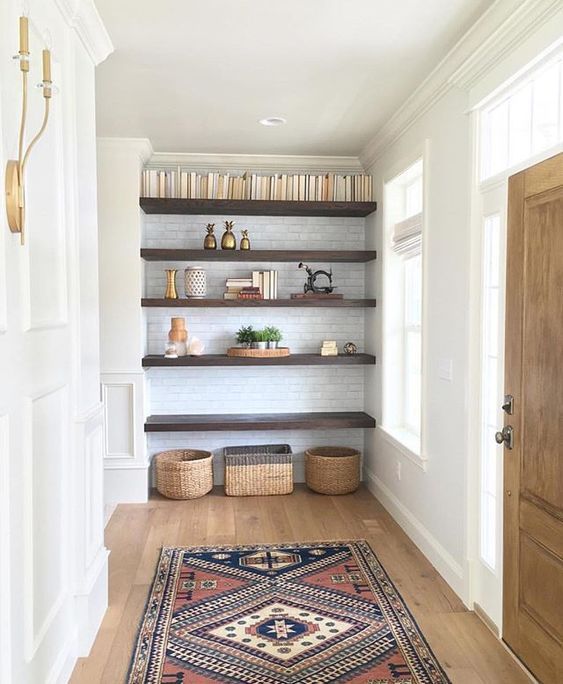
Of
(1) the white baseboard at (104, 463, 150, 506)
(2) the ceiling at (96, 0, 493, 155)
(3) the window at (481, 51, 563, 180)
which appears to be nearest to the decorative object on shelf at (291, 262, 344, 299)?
(2) the ceiling at (96, 0, 493, 155)

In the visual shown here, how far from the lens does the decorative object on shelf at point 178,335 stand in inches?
197

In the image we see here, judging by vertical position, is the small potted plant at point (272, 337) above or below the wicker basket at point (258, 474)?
above

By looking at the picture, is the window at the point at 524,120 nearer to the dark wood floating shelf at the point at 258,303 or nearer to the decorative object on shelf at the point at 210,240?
the dark wood floating shelf at the point at 258,303

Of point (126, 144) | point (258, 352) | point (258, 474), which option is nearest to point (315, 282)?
point (258, 352)

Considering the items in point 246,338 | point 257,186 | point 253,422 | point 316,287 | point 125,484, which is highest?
point 257,186

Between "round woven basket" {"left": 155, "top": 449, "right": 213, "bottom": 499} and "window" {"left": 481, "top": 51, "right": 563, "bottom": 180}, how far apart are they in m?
2.99

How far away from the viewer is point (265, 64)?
324 cm

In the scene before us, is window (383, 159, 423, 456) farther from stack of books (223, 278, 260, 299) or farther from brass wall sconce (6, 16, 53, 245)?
brass wall sconce (6, 16, 53, 245)

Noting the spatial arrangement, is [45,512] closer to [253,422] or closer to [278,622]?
[278,622]

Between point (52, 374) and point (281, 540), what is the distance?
219 centimetres

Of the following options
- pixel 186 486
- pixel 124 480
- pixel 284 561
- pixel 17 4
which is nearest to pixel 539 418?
pixel 284 561

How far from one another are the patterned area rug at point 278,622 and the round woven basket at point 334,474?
1.11m

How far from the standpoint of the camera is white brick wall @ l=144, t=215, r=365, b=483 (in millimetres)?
5215

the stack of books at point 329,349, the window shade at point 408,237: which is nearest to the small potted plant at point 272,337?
the stack of books at point 329,349
